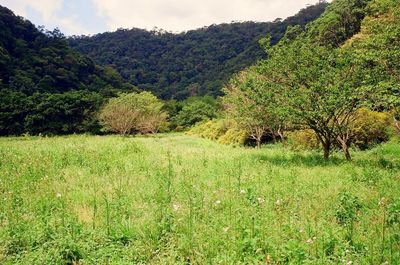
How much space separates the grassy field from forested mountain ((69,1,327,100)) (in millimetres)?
91405

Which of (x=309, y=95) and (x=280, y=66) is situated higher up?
(x=280, y=66)

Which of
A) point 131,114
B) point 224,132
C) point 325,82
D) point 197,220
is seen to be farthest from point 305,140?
point 131,114

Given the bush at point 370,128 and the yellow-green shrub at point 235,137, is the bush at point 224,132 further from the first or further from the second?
the bush at point 370,128

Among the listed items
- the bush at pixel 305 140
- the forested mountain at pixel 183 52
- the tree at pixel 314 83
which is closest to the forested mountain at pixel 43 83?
the forested mountain at pixel 183 52

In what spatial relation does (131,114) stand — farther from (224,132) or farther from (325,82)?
(325,82)

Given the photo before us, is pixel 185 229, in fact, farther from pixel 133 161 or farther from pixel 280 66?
pixel 280 66

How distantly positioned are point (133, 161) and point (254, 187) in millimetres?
6180

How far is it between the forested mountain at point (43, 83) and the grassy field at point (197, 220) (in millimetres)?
52967

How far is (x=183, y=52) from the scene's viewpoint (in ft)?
467

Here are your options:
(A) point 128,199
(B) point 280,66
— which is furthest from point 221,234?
(B) point 280,66

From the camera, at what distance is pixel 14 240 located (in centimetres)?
536

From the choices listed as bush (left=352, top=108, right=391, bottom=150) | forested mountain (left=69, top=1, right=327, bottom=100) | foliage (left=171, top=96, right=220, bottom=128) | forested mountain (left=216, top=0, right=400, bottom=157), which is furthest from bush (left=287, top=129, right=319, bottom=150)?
forested mountain (left=69, top=1, right=327, bottom=100)

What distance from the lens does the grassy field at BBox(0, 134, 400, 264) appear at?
4.89 meters

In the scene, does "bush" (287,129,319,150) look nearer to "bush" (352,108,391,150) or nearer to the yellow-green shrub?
"bush" (352,108,391,150)
